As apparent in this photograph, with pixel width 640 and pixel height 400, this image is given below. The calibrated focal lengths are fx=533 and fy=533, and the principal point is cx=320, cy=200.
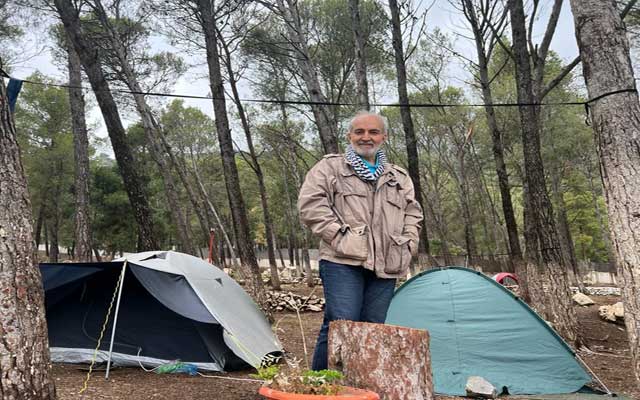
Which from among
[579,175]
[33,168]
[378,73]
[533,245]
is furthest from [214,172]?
[533,245]

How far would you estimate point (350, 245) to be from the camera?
2.45 meters

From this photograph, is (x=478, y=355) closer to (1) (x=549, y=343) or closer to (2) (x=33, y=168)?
(1) (x=549, y=343)

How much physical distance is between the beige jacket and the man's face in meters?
0.10

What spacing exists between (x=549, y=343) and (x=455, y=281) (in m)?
0.98

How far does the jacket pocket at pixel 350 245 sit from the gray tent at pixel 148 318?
2.64 m

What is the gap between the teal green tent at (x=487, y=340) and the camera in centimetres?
470

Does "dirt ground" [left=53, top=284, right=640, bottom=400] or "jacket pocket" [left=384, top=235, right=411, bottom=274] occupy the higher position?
"jacket pocket" [left=384, top=235, right=411, bottom=274]

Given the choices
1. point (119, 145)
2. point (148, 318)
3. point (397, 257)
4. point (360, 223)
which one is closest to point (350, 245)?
point (360, 223)

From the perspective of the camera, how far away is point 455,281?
202 inches

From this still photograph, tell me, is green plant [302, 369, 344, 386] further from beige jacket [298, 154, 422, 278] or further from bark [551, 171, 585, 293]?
bark [551, 171, 585, 293]

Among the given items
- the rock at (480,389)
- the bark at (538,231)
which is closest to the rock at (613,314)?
the bark at (538,231)

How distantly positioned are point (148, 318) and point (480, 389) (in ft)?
10.5

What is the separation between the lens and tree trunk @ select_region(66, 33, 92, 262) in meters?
10.2

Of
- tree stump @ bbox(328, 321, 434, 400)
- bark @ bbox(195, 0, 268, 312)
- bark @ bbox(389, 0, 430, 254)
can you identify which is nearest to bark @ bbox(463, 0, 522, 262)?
bark @ bbox(389, 0, 430, 254)
